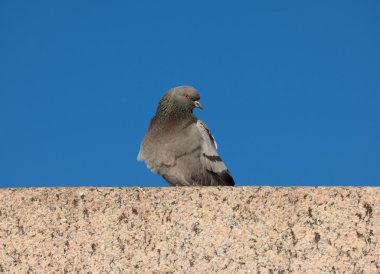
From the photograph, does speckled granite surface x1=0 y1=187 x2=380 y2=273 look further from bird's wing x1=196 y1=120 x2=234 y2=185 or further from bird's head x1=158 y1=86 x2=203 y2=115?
bird's head x1=158 y1=86 x2=203 y2=115

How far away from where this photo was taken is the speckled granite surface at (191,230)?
9.44ft

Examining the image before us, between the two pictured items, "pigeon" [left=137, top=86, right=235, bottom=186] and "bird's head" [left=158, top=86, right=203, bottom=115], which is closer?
"pigeon" [left=137, top=86, right=235, bottom=186]

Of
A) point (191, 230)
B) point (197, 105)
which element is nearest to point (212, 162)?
point (197, 105)

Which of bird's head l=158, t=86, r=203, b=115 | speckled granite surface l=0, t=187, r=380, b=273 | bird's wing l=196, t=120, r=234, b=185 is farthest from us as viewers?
bird's head l=158, t=86, r=203, b=115

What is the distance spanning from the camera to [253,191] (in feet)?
9.78

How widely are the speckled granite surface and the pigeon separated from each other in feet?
6.01

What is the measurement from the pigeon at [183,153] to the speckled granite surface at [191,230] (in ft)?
6.01

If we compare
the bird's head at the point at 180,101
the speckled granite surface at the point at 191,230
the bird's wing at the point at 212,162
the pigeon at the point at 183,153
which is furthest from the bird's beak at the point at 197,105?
the speckled granite surface at the point at 191,230

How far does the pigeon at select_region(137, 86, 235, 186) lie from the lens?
16.0 feet

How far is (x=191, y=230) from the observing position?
2947mm

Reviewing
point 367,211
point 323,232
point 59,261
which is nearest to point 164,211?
point 59,261

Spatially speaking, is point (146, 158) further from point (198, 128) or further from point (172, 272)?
point (172, 272)

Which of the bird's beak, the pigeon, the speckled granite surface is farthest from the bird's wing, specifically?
the speckled granite surface

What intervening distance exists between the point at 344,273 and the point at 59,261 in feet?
4.48
